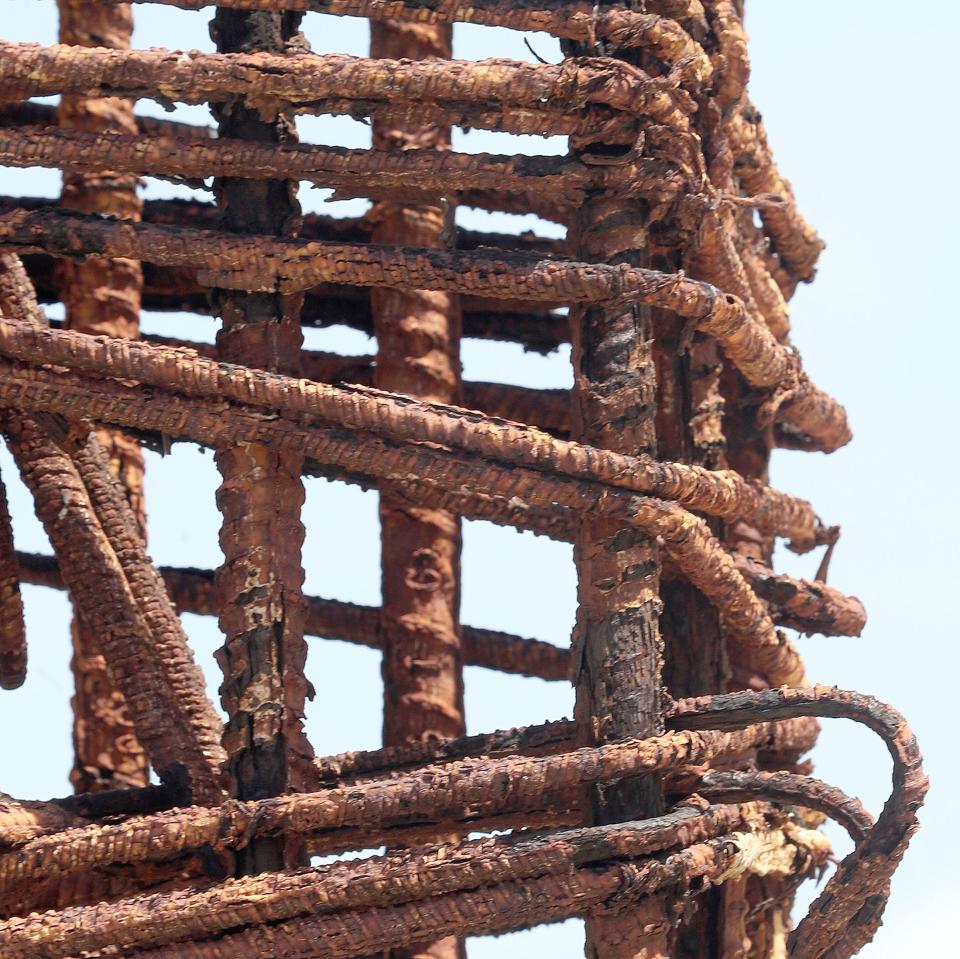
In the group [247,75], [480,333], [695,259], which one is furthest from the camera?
[480,333]

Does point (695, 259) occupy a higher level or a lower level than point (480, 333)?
lower

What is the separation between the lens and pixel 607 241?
307 inches

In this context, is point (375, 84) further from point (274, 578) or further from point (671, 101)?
point (274, 578)

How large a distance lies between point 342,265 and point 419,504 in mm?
1017

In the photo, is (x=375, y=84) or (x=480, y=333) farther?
(x=480, y=333)

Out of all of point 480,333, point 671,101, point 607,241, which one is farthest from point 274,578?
point 480,333

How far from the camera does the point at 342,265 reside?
7578mm

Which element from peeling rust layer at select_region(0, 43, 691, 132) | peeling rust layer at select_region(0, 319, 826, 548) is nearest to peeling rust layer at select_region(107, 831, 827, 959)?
peeling rust layer at select_region(0, 319, 826, 548)

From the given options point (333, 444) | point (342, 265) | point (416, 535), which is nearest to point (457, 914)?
point (333, 444)

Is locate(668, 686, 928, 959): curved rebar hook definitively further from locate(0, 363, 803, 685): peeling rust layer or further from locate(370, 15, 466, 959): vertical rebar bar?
locate(370, 15, 466, 959): vertical rebar bar

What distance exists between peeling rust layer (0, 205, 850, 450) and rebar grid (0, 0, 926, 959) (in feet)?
0.04

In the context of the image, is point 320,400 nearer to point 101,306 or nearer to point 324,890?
point 324,890

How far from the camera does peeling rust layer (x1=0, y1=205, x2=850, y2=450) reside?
7.55 meters

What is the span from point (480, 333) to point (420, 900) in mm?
4096
